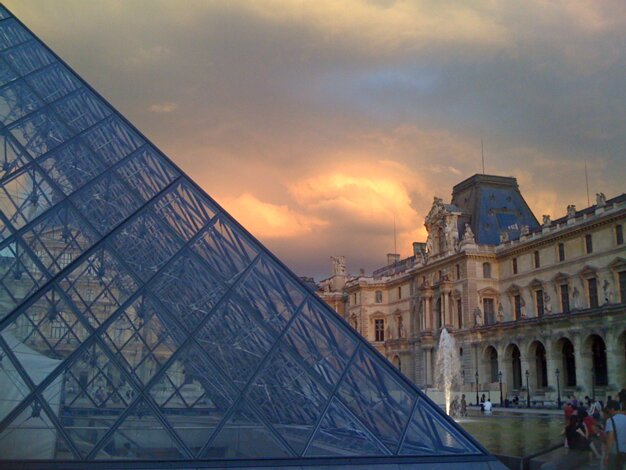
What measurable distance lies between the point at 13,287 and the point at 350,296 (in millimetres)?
67206

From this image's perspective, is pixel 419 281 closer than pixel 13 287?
No

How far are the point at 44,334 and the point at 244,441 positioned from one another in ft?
12.6

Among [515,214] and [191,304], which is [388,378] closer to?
[191,304]

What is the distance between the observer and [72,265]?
35.3ft

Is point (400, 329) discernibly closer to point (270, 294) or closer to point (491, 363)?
point (491, 363)

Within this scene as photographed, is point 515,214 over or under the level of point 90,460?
over

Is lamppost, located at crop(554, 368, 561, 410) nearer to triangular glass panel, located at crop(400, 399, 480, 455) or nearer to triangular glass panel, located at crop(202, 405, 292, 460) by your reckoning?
triangular glass panel, located at crop(400, 399, 480, 455)

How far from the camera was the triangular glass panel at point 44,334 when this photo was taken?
9.79 meters

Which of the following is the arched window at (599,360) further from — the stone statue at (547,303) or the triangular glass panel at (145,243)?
the triangular glass panel at (145,243)

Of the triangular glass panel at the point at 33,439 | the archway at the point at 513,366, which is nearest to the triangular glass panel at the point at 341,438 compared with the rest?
the triangular glass panel at the point at 33,439

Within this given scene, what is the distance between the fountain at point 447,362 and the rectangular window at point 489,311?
3649mm

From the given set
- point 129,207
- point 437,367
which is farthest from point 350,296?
point 129,207

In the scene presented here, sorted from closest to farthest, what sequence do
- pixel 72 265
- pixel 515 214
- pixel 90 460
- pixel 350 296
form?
1. pixel 90 460
2. pixel 72 265
3. pixel 515 214
4. pixel 350 296

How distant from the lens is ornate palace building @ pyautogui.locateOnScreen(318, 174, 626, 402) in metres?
42.0
